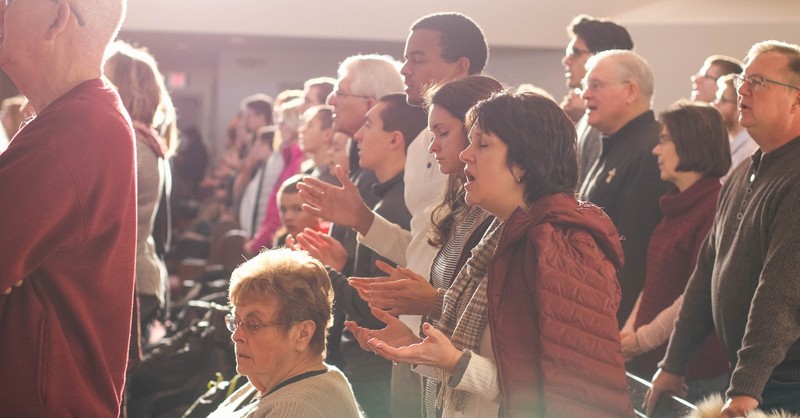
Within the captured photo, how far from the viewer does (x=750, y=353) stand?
256 centimetres

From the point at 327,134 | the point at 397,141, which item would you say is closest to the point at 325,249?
the point at 397,141

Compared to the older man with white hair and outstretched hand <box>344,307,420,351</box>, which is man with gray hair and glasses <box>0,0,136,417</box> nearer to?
outstretched hand <box>344,307,420,351</box>

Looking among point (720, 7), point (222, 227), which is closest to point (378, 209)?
point (222, 227)

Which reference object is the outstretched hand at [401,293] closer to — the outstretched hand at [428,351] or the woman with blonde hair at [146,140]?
the outstretched hand at [428,351]

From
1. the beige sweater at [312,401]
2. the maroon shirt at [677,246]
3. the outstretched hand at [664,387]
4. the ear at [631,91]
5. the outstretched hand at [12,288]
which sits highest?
the outstretched hand at [12,288]

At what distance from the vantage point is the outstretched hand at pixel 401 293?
2.44 metres

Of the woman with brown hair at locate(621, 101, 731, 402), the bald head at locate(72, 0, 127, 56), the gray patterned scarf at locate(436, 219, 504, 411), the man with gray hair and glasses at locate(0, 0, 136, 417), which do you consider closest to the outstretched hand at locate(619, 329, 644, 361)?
the woman with brown hair at locate(621, 101, 731, 402)

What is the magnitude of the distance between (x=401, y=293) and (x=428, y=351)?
514 mm

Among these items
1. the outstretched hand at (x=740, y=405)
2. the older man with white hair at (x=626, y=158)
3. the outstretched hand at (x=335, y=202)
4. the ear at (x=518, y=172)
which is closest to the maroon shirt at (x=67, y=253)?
the ear at (x=518, y=172)

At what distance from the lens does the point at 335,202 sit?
299 cm

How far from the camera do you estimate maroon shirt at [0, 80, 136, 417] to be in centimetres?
180

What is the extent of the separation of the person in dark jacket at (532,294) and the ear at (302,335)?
14 centimetres

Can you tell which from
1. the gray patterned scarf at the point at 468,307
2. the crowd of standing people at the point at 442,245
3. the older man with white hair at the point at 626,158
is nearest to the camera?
the crowd of standing people at the point at 442,245

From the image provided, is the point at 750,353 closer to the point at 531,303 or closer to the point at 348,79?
the point at 531,303
